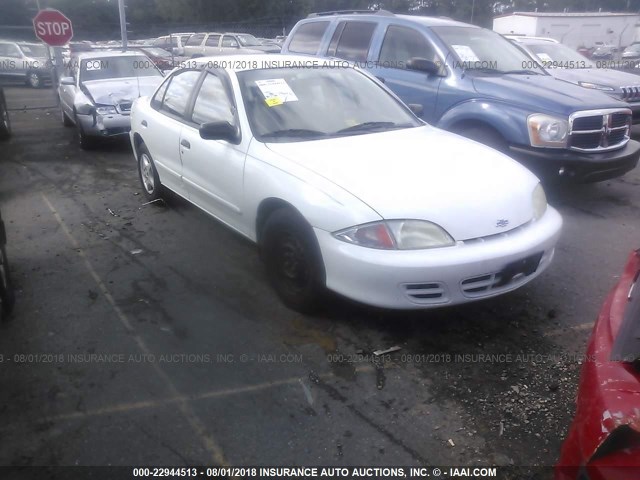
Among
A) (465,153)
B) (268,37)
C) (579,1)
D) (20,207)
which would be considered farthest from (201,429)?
(579,1)

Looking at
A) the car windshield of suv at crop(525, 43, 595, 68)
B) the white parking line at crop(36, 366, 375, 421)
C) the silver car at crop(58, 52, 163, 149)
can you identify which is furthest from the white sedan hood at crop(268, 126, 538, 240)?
the car windshield of suv at crop(525, 43, 595, 68)

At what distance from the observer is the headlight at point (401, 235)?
10.5 feet

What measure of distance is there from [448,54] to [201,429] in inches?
201

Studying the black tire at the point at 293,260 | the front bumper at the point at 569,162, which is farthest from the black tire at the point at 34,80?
the black tire at the point at 293,260

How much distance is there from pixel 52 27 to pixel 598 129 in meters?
10.1

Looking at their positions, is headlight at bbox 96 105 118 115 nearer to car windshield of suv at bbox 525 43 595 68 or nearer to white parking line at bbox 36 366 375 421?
white parking line at bbox 36 366 375 421

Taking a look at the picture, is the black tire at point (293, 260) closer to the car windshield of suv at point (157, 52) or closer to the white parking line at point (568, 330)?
the white parking line at point (568, 330)

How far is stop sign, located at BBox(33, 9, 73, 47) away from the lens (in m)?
10.9

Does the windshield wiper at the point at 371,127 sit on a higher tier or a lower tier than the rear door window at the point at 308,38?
lower

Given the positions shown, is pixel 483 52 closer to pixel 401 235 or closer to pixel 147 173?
pixel 147 173

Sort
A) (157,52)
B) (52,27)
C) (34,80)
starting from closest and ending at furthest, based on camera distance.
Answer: (52,27), (157,52), (34,80)

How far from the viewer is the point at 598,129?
5656mm

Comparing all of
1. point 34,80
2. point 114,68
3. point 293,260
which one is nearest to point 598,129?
point 293,260

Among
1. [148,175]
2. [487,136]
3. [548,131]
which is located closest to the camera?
[548,131]
